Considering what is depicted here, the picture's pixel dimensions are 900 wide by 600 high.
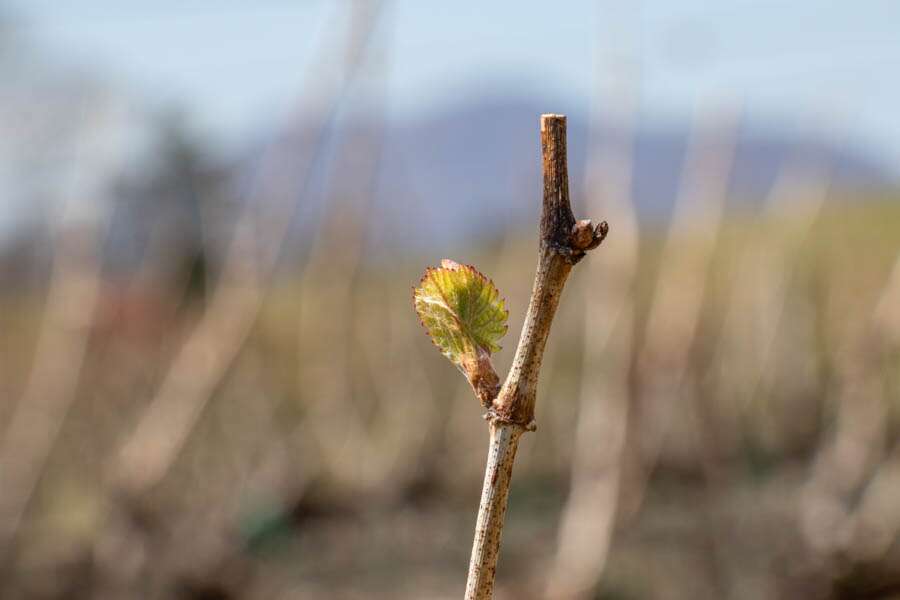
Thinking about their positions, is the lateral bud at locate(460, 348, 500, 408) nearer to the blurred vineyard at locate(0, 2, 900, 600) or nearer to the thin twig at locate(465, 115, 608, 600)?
the thin twig at locate(465, 115, 608, 600)

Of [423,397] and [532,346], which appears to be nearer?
[532,346]

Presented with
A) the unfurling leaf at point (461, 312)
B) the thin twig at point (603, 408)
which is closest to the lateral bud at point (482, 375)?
the unfurling leaf at point (461, 312)

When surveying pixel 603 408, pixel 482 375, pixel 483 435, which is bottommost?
pixel 483 435

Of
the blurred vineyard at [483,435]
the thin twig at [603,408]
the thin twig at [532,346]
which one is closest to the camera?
the thin twig at [532,346]

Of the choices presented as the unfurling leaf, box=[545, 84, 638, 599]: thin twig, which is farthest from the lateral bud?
box=[545, 84, 638, 599]: thin twig

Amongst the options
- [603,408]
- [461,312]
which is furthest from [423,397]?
[461,312]

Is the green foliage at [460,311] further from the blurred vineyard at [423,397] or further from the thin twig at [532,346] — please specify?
the blurred vineyard at [423,397]

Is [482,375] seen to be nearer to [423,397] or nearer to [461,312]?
[461,312]

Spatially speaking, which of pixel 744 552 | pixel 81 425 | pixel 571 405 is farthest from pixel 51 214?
pixel 571 405
